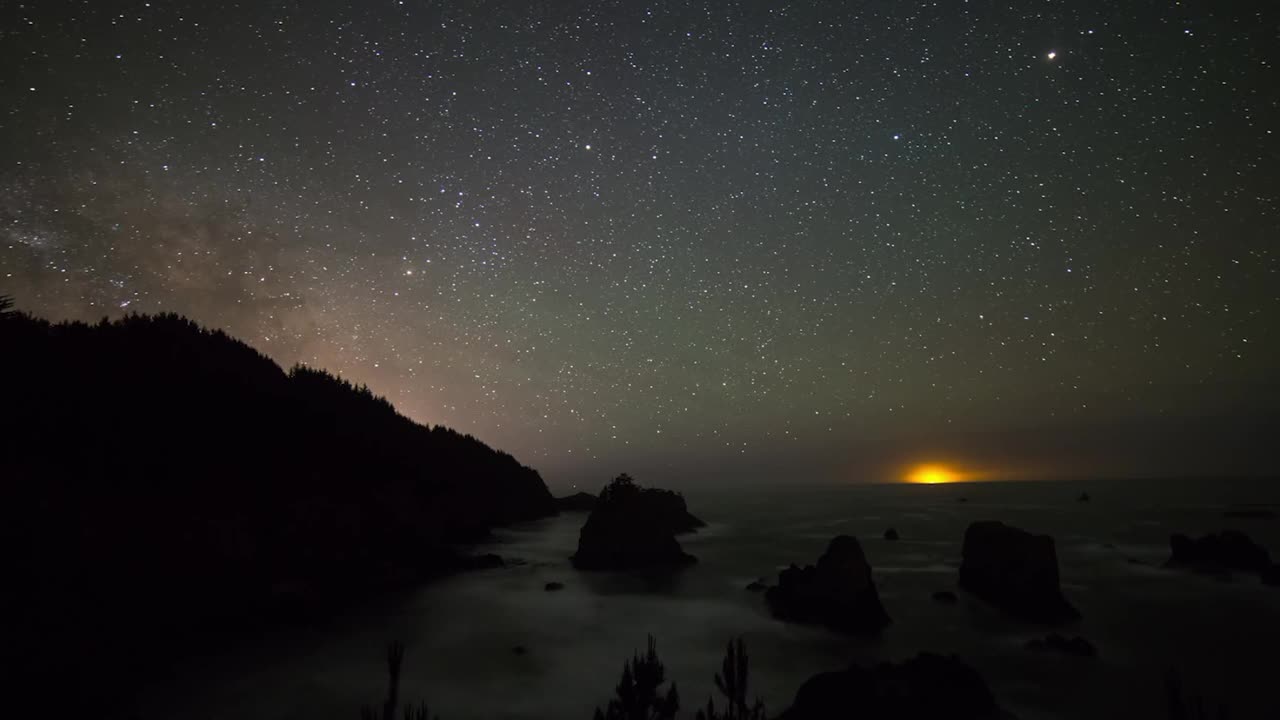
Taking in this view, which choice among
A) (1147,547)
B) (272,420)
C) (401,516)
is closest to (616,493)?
(401,516)

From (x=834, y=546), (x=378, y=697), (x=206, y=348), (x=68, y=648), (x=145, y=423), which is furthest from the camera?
(x=206, y=348)

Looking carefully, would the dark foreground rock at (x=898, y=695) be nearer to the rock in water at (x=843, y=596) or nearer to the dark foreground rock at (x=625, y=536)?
the rock in water at (x=843, y=596)

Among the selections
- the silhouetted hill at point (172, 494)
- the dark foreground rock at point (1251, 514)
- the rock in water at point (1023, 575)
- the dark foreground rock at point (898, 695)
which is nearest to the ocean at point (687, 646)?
the rock in water at point (1023, 575)

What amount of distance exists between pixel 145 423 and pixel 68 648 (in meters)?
21.2

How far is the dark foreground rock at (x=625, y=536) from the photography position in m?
49.6

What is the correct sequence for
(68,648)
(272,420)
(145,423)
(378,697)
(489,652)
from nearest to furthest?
(68,648) → (378,697) → (489,652) → (145,423) → (272,420)

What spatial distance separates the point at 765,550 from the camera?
6656cm

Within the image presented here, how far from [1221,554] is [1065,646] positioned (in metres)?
34.0

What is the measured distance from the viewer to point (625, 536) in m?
49.8

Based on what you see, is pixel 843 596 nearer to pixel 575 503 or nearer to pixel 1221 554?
pixel 1221 554

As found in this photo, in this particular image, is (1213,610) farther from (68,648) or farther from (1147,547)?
(68,648)

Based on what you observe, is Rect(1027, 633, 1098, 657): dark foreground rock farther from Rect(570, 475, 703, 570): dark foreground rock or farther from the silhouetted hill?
the silhouetted hill

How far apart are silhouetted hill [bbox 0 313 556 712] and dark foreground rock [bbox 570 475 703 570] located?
12.8 metres

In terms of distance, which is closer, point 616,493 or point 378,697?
point 378,697
